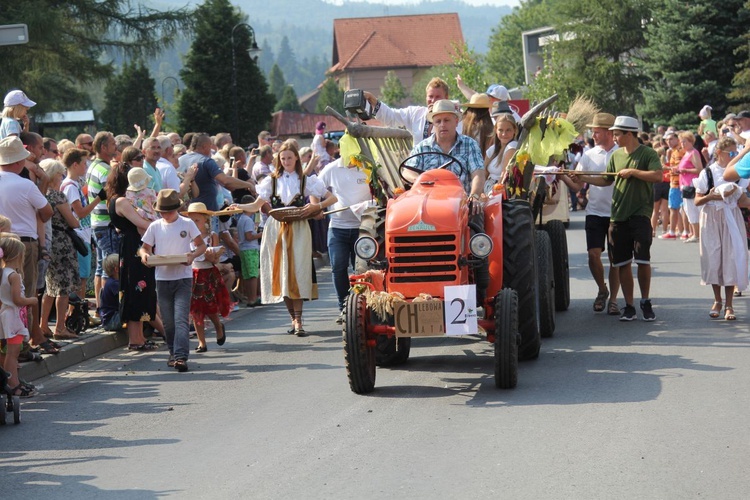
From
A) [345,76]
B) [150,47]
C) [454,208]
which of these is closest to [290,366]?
[454,208]

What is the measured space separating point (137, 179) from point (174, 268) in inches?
55.4

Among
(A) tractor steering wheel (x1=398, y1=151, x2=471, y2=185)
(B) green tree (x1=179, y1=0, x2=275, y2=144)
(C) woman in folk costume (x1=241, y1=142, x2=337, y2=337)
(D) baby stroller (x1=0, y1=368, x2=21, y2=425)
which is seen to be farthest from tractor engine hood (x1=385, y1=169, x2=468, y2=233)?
(B) green tree (x1=179, y1=0, x2=275, y2=144)

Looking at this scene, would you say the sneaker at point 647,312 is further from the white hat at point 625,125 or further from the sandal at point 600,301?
the white hat at point 625,125

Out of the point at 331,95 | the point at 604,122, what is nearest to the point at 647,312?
the point at 604,122

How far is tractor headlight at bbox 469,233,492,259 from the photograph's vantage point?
32.3ft

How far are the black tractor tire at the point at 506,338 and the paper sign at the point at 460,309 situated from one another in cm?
20

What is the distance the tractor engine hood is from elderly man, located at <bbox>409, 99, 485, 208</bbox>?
0.57 m

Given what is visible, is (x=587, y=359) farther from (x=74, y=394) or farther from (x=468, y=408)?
(x=74, y=394)

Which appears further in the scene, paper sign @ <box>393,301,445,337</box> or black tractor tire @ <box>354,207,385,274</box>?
black tractor tire @ <box>354,207,385,274</box>

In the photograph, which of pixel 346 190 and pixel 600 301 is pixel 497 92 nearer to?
pixel 346 190

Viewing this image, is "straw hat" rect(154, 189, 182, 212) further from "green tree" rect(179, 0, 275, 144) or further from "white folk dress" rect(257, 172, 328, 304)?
"green tree" rect(179, 0, 275, 144)

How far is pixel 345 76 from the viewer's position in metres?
148

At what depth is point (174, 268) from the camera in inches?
473

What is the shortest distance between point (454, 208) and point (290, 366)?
9.05 ft
